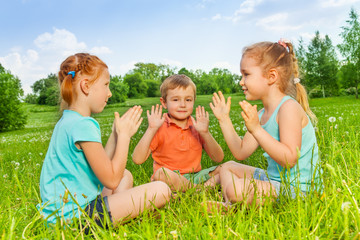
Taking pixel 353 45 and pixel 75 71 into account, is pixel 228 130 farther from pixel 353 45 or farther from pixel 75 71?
pixel 353 45

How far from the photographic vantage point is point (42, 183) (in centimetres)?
282

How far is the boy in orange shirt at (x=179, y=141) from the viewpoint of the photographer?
149 inches

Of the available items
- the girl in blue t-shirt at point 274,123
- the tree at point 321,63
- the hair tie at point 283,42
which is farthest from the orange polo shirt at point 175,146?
the tree at point 321,63

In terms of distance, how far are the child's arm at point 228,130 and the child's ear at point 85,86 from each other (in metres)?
1.18

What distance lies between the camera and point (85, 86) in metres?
2.92

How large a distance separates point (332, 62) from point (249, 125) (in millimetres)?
50514

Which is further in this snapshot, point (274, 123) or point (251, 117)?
point (274, 123)

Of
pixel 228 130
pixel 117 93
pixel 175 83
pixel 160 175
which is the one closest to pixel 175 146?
pixel 160 175

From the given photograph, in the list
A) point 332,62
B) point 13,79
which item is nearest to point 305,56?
point 332,62

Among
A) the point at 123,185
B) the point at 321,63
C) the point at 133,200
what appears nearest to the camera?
the point at 133,200

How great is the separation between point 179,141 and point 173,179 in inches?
19.9

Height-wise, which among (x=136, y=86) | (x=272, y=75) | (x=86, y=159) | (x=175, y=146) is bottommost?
(x=175, y=146)

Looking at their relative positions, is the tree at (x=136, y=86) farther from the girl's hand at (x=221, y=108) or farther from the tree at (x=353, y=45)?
the girl's hand at (x=221, y=108)

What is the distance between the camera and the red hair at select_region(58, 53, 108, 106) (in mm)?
2920
